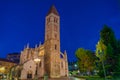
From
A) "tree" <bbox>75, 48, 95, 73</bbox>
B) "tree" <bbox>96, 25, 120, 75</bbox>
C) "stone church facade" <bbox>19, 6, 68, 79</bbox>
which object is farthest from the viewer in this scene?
"stone church facade" <bbox>19, 6, 68, 79</bbox>

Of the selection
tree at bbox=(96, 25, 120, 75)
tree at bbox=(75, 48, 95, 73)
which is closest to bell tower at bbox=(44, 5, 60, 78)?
tree at bbox=(75, 48, 95, 73)

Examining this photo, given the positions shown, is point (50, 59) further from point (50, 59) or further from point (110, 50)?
point (110, 50)

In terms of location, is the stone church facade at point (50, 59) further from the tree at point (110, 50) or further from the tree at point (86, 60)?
the tree at point (110, 50)

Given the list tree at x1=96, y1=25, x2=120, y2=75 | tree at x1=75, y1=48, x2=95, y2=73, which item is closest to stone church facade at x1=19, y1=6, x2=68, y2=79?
tree at x1=75, y1=48, x2=95, y2=73

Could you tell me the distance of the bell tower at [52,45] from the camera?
55.0 meters

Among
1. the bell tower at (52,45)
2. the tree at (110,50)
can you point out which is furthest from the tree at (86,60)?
the tree at (110,50)

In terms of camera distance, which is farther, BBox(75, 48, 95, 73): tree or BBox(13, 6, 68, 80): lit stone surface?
BBox(13, 6, 68, 80): lit stone surface

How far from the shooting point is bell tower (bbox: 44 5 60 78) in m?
55.0

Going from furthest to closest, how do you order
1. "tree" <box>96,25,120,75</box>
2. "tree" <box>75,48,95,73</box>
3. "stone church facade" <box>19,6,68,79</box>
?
1. "stone church facade" <box>19,6,68,79</box>
2. "tree" <box>75,48,95,73</box>
3. "tree" <box>96,25,120,75</box>

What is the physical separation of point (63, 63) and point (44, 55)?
26.6ft

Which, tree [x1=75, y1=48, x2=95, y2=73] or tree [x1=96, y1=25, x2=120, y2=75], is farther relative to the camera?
tree [x1=75, y1=48, x2=95, y2=73]

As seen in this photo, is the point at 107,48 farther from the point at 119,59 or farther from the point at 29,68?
the point at 29,68

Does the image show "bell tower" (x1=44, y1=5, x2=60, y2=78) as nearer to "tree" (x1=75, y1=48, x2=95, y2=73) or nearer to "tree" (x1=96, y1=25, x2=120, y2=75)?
"tree" (x1=75, y1=48, x2=95, y2=73)

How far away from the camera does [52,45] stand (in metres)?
57.4
